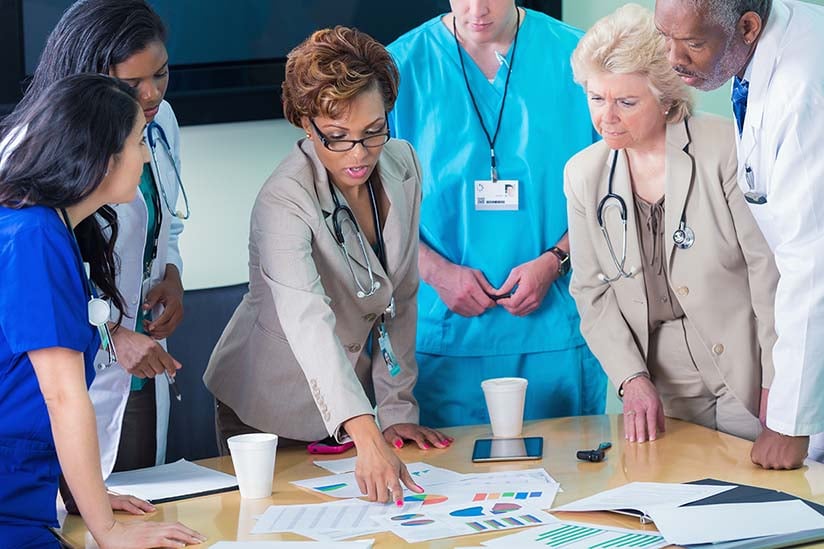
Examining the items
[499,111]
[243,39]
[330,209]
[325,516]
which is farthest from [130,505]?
[243,39]

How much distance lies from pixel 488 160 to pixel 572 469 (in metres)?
0.99

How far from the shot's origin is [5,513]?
1.71m

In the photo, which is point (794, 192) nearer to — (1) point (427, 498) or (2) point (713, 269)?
(2) point (713, 269)

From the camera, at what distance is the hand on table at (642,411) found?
7.61 feet

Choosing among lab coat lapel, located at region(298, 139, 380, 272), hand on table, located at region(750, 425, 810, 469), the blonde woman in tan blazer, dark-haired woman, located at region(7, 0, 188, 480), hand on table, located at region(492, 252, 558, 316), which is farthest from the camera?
hand on table, located at region(492, 252, 558, 316)

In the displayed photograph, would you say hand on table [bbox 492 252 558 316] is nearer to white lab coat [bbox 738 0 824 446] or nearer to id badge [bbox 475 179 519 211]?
id badge [bbox 475 179 519 211]

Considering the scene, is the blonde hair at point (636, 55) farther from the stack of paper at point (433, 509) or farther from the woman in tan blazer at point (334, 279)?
the stack of paper at point (433, 509)

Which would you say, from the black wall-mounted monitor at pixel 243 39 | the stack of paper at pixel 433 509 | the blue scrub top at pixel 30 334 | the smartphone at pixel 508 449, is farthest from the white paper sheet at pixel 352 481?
the black wall-mounted monitor at pixel 243 39

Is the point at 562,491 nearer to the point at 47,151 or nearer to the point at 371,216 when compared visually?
the point at 371,216

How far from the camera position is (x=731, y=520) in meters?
1.76

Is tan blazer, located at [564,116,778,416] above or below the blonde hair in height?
below

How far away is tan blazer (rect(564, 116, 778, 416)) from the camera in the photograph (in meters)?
2.38

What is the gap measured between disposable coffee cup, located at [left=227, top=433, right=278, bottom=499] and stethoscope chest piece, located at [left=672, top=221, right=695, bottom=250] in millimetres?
945

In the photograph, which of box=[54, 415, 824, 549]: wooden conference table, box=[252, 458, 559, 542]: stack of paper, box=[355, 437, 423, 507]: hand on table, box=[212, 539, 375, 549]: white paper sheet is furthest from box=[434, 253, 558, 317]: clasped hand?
box=[212, 539, 375, 549]: white paper sheet
